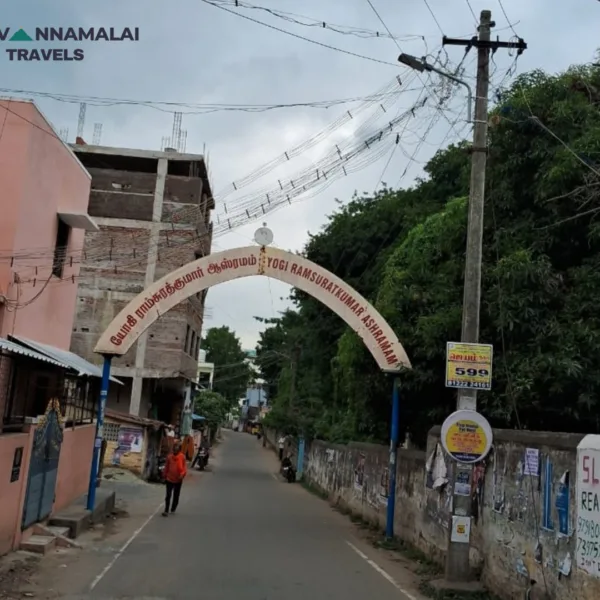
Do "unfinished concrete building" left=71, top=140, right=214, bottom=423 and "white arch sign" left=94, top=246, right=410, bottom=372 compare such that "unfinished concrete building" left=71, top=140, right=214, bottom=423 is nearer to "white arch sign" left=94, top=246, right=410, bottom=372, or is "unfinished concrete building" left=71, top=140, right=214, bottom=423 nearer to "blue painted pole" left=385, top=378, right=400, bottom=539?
"white arch sign" left=94, top=246, right=410, bottom=372

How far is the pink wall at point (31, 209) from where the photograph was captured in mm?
14078

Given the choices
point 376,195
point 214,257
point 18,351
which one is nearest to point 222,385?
point 376,195

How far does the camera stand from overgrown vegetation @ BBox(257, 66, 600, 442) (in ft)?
38.0

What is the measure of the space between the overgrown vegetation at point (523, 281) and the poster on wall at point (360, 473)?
2.22 meters

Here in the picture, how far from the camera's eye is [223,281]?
15.5 meters

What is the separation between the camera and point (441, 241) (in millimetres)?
14625

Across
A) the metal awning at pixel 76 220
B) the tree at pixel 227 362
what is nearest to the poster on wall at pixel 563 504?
the metal awning at pixel 76 220

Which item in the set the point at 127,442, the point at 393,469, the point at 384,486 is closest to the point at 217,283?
the point at 393,469

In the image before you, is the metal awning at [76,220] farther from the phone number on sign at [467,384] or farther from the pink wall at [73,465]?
the phone number on sign at [467,384]

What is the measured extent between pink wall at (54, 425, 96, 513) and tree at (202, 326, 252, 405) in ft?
219

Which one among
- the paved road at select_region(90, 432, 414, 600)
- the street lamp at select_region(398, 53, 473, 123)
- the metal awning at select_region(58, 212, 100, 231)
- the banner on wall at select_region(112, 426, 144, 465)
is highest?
the street lamp at select_region(398, 53, 473, 123)

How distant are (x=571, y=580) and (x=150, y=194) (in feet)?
105

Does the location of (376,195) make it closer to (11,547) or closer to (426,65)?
(426,65)

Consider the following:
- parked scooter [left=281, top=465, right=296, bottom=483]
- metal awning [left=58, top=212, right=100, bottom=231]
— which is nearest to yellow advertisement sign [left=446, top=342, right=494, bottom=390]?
metal awning [left=58, top=212, right=100, bottom=231]
